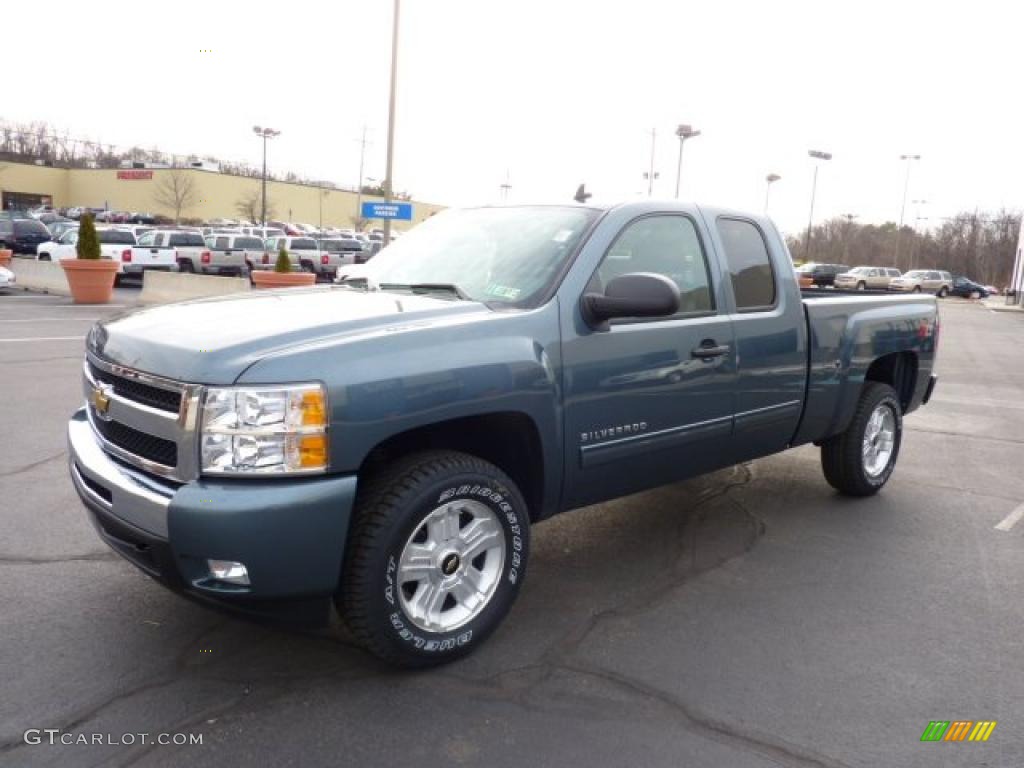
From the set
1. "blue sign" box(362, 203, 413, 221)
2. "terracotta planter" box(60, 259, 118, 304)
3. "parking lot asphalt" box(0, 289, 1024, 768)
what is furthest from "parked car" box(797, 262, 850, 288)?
"terracotta planter" box(60, 259, 118, 304)

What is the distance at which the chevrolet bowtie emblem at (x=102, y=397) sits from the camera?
3.42 metres

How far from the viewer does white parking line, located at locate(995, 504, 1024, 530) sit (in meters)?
5.53

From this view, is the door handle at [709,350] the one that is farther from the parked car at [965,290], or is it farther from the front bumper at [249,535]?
the parked car at [965,290]

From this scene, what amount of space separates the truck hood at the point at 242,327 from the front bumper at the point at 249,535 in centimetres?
39

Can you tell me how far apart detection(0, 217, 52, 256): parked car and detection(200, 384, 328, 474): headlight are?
3701 cm

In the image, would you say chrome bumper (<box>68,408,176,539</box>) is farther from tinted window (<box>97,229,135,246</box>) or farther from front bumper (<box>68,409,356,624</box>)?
tinted window (<box>97,229,135,246</box>)

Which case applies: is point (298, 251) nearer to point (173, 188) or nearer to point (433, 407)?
point (433, 407)

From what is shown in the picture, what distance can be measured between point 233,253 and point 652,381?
29.7 meters

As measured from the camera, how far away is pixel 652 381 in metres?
4.07

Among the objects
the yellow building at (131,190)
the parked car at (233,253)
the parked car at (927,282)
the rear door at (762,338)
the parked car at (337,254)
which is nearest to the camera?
the rear door at (762,338)

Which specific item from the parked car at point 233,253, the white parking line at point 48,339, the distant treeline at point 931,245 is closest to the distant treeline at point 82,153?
the distant treeline at point 931,245

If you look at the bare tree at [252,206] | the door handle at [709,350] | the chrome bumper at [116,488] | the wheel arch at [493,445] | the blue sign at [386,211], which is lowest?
the chrome bumper at [116,488]

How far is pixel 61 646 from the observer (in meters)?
3.50

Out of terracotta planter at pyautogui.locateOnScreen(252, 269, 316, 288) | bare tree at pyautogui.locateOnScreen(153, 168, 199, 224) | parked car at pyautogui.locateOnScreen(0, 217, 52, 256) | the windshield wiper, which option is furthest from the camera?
bare tree at pyautogui.locateOnScreen(153, 168, 199, 224)
